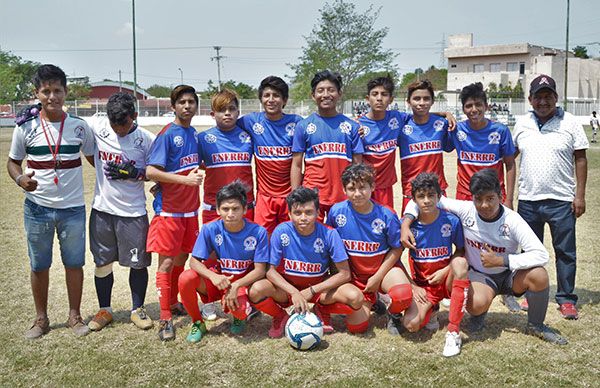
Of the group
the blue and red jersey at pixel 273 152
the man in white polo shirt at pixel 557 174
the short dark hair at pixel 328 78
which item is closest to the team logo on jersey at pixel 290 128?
the blue and red jersey at pixel 273 152

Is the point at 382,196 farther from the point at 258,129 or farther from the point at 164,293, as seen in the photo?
the point at 164,293

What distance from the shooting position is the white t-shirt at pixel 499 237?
13.3 ft

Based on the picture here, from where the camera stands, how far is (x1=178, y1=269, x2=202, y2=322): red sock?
13.7 ft

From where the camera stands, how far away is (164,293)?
4.33 m

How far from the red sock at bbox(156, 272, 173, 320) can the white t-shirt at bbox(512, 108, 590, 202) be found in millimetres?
3356

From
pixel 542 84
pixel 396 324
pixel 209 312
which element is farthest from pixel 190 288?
pixel 542 84

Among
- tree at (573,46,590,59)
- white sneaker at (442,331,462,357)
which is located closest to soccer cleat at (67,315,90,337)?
white sneaker at (442,331,462,357)

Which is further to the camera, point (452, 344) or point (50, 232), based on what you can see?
point (50, 232)

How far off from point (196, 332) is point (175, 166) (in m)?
1.43

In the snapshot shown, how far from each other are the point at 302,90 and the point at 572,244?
1467 inches

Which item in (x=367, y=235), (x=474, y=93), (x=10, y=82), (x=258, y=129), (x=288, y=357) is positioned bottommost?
(x=288, y=357)

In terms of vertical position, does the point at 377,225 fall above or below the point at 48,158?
below

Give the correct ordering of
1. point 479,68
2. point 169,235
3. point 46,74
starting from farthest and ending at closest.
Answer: point 479,68
point 169,235
point 46,74

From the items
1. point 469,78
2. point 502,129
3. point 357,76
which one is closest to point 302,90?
point 357,76
